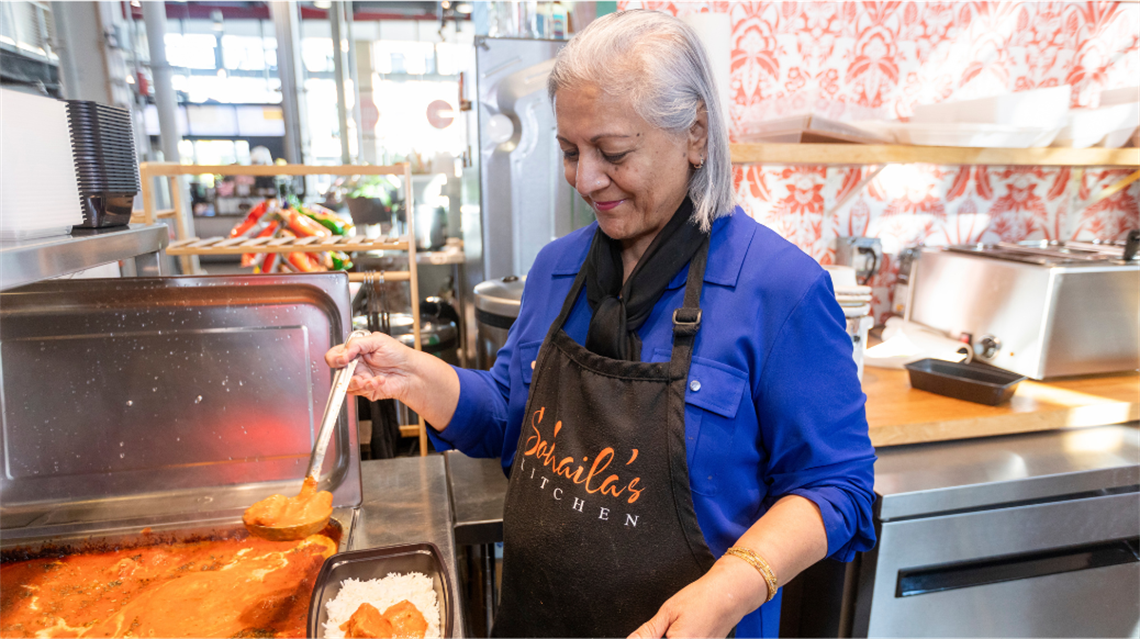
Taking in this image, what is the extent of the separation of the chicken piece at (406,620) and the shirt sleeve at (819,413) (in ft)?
1.94

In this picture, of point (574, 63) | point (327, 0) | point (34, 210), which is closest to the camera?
point (34, 210)

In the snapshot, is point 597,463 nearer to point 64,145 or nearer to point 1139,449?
point 64,145

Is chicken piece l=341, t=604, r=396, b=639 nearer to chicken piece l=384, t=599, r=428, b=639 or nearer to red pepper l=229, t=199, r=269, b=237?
chicken piece l=384, t=599, r=428, b=639

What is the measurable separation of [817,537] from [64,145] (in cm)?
130

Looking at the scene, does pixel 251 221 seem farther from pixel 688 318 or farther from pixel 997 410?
pixel 997 410

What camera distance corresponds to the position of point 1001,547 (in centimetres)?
152

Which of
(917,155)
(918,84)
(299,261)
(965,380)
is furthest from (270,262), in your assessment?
(918,84)

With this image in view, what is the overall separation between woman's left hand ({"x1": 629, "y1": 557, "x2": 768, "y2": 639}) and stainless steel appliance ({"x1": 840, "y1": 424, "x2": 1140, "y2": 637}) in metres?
0.77

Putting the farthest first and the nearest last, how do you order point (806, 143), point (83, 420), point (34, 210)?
point (806, 143) → point (83, 420) → point (34, 210)

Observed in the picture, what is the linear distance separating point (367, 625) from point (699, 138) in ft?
2.91

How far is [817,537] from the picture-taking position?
0.90m

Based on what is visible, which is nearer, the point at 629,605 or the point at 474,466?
the point at 629,605

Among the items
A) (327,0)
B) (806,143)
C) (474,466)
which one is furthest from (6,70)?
(327,0)

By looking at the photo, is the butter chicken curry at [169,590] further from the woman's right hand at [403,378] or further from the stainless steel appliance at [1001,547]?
the stainless steel appliance at [1001,547]
